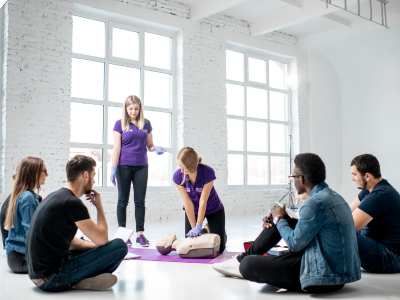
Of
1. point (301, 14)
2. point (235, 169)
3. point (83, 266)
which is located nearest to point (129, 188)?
point (83, 266)

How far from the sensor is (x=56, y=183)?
5.30m

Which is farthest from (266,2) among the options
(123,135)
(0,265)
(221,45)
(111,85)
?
(0,265)

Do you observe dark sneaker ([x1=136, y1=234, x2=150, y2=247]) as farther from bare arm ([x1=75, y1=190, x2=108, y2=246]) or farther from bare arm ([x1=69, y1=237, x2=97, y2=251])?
bare arm ([x1=75, y1=190, x2=108, y2=246])

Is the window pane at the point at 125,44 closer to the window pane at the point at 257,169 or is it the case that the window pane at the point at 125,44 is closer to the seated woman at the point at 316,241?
the window pane at the point at 257,169

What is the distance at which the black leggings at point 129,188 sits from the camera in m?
3.77

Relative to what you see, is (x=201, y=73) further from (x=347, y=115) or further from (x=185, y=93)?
(x=347, y=115)

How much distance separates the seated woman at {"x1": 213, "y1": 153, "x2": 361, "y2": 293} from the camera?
1834mm

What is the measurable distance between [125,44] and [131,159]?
9.89 feet

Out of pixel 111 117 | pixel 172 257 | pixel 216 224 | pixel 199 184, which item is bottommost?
pixel 172 257

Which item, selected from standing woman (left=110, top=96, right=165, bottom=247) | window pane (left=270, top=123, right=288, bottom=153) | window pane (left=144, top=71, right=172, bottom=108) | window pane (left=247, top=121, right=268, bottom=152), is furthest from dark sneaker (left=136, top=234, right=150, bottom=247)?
window pane (left=270, top=123, right=288, bottom=153)

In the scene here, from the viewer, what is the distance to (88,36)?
591 centimetres

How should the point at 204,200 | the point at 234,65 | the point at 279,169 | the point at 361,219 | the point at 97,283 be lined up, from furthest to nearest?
1. the point at 279,169
2. the point at 234,65
3. the point at 204,200
4. the point at 361,219
5. the point at 97,283

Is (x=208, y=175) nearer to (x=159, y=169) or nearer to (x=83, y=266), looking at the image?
(x=83, y=266)

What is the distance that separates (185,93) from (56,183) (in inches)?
98.2
